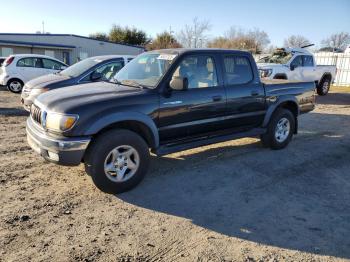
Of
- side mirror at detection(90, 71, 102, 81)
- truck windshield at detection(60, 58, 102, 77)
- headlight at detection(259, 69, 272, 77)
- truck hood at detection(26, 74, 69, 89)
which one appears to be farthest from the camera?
headlight at detection(259, 69, 272, 77)

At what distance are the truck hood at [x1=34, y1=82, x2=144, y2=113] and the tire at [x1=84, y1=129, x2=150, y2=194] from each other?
1.50 feet

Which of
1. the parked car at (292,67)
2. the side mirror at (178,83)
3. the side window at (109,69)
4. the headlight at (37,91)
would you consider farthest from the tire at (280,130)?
the parked car at (292,67)

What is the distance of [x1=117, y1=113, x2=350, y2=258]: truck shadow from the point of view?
3770mm

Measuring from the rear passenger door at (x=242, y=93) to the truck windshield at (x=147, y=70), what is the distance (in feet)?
3.71

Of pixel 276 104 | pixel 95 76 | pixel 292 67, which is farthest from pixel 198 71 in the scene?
pixel 292 67

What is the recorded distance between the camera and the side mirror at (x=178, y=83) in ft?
15.9

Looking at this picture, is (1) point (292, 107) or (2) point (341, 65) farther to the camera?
(2) point (341, 65)

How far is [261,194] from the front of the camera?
475cm

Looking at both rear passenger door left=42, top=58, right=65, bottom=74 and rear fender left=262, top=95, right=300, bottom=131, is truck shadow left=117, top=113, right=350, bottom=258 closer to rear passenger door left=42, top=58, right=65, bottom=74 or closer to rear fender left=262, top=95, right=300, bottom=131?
rear fender left=262, top=95, right=300, bottom=131

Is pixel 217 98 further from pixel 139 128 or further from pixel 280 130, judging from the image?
pixel 280 130

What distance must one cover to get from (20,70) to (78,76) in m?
6.97

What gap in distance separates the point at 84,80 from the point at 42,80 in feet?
4.01

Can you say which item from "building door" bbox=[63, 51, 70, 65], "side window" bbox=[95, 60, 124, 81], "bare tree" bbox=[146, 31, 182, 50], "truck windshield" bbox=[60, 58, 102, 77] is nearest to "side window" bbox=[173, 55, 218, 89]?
"side window" bbox=[95, 60, 124, 81]

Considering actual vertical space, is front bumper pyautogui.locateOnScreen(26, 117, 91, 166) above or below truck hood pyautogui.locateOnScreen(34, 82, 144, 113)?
below
